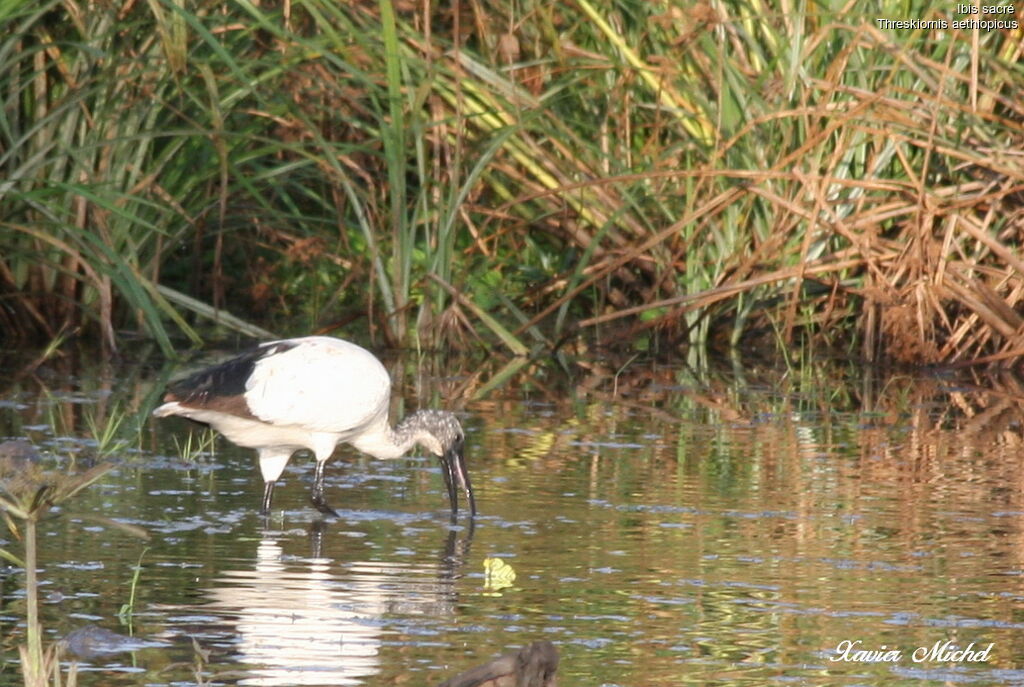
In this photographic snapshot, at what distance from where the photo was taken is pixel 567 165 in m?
12.0

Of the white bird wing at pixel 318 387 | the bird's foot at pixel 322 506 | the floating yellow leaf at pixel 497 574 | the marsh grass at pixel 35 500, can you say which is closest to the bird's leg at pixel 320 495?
the bird's foot at pixel 322 506

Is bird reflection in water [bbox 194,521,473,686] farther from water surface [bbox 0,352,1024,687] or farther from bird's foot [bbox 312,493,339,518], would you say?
bird's foot [bbox 312,493,339,518]

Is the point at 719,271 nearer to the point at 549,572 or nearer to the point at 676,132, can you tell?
the point at 676,132

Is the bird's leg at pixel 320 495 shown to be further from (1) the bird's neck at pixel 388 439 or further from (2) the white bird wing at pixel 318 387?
(1) the bird's neck at pixel 388 439

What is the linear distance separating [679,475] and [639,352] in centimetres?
432

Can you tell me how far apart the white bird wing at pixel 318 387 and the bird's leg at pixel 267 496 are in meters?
0.25

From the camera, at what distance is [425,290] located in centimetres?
1117

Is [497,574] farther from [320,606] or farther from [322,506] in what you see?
[322,506]

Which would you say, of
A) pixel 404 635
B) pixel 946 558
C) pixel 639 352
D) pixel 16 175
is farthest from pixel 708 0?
pixel 404 635

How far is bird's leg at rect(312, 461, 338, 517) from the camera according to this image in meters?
6.83

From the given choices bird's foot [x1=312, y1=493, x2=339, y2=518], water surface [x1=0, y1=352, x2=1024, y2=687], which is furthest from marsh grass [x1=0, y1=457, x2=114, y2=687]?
bird's foot [x1=312, y1=493, x2=339, y2=518]

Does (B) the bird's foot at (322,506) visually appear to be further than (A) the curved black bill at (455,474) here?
No
